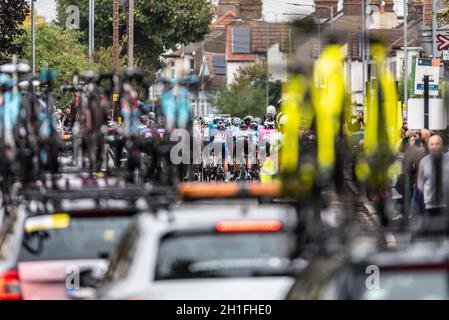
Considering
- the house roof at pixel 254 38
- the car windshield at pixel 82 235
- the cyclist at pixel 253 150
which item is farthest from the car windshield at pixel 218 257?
the house roof at pixel 254 38

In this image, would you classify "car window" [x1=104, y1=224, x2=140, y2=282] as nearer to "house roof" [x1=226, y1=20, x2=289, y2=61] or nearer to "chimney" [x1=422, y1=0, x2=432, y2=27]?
"chimney" [x1=422, y1=0, x2=432, y2=27]

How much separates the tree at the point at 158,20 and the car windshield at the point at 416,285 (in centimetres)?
8347

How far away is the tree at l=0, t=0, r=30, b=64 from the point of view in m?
54.2

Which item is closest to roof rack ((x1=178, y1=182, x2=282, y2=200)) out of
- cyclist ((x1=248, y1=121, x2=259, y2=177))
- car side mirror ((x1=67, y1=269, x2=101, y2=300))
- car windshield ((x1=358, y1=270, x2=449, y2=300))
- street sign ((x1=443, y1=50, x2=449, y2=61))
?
car side mirror ((x1=67, y1=269, x2=101, y2=300))

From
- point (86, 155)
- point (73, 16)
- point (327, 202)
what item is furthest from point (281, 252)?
point (73, 16)

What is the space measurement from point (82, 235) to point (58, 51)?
58.7 m

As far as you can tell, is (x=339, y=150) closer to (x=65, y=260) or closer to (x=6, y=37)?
(x=65, y=260)

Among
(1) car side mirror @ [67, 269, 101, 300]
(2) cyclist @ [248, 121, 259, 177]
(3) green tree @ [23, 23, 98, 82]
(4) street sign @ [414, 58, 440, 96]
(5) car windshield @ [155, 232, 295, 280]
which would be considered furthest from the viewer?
(3) green tree @ [23, 23, 98, 82]

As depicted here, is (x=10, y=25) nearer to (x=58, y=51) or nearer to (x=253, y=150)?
(x=253, y=150)

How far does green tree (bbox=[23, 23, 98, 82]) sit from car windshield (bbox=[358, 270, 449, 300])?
192 feet

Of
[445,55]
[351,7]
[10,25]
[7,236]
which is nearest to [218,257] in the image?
[7,236]

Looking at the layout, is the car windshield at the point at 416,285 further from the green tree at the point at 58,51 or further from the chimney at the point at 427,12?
the chimney at the point at 427,12

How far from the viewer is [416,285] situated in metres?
7.59

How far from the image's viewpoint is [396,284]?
7652 mm
